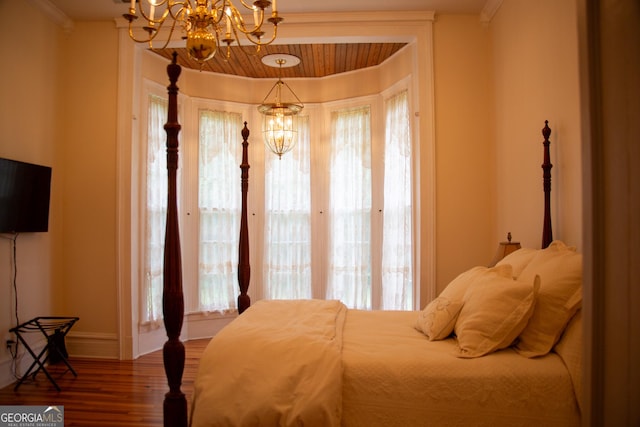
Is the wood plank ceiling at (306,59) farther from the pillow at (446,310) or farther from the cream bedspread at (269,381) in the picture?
the cream bedspread at (269,381)

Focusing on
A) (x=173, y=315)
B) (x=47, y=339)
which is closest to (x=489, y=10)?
(x=173, y=315)

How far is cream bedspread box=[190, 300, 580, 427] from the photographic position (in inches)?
65.7

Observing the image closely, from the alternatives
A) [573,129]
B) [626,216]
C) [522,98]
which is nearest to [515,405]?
[626,216]

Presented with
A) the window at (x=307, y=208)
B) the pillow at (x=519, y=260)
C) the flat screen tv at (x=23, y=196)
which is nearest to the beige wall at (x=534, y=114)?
the pillow at (x=519, y=260)

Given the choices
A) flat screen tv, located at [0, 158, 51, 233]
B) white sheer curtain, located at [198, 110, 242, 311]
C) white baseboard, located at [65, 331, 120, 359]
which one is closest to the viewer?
flat screen tv, located at [0, 158, 51, 233]

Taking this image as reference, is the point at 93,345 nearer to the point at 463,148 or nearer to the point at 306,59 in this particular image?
the point at 306,59

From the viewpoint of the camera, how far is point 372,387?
176 cm

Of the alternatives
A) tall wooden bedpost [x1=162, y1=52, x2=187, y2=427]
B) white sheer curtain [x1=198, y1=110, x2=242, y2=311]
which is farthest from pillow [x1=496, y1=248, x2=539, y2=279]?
white sheer curtain [x1=198, y1=110, x2=242, y2=311]

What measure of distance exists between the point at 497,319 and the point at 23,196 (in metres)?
3.57

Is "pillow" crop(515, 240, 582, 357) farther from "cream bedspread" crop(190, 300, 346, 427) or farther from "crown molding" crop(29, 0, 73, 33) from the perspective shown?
"crown molding" crop(29, 0, 73, 33)

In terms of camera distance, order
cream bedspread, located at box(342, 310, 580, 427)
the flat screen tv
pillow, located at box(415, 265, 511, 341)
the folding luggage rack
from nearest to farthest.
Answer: cream bedspread, located at box(342, 310, 580, 427)
pillow, located at box(415, 265, 511, 341)
the flat screen tv
the folding luggage rack

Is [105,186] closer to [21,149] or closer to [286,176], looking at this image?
[21,149]

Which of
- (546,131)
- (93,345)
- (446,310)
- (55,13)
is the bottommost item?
(93,345)

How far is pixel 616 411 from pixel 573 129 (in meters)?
1.98
